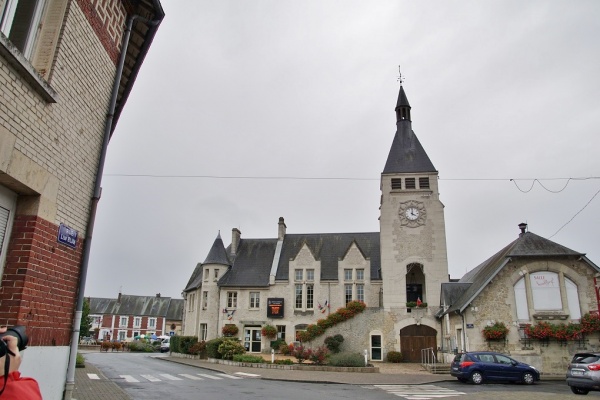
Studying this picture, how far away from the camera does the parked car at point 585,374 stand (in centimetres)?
1408

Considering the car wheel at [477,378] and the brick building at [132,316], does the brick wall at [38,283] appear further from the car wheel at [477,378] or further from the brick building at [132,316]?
the brick building at [132,316]

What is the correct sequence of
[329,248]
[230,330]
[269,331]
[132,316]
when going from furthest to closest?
[132,316], [329,248], [230,330], [269,331]

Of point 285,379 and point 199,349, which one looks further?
point 199,349

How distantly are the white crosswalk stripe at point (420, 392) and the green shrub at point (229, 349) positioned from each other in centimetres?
1328

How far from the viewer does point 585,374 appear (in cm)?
1428

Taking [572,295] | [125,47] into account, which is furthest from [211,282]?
[125,47]

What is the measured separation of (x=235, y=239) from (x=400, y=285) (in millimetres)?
15384

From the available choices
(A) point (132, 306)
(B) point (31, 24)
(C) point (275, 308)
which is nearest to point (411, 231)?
(C) point (275, 308)

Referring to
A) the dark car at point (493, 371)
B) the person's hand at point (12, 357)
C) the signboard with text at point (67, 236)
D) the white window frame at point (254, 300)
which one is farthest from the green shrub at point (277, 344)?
the person's hand at point (12, 357)

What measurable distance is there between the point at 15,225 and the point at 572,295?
25689mm

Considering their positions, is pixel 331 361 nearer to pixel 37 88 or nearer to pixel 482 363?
pixel 482 363

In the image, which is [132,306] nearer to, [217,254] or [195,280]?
[195,280]

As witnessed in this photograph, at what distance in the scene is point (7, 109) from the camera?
4234mm

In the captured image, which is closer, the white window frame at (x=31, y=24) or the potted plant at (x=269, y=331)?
the white window frame at (x=31, y=24)
